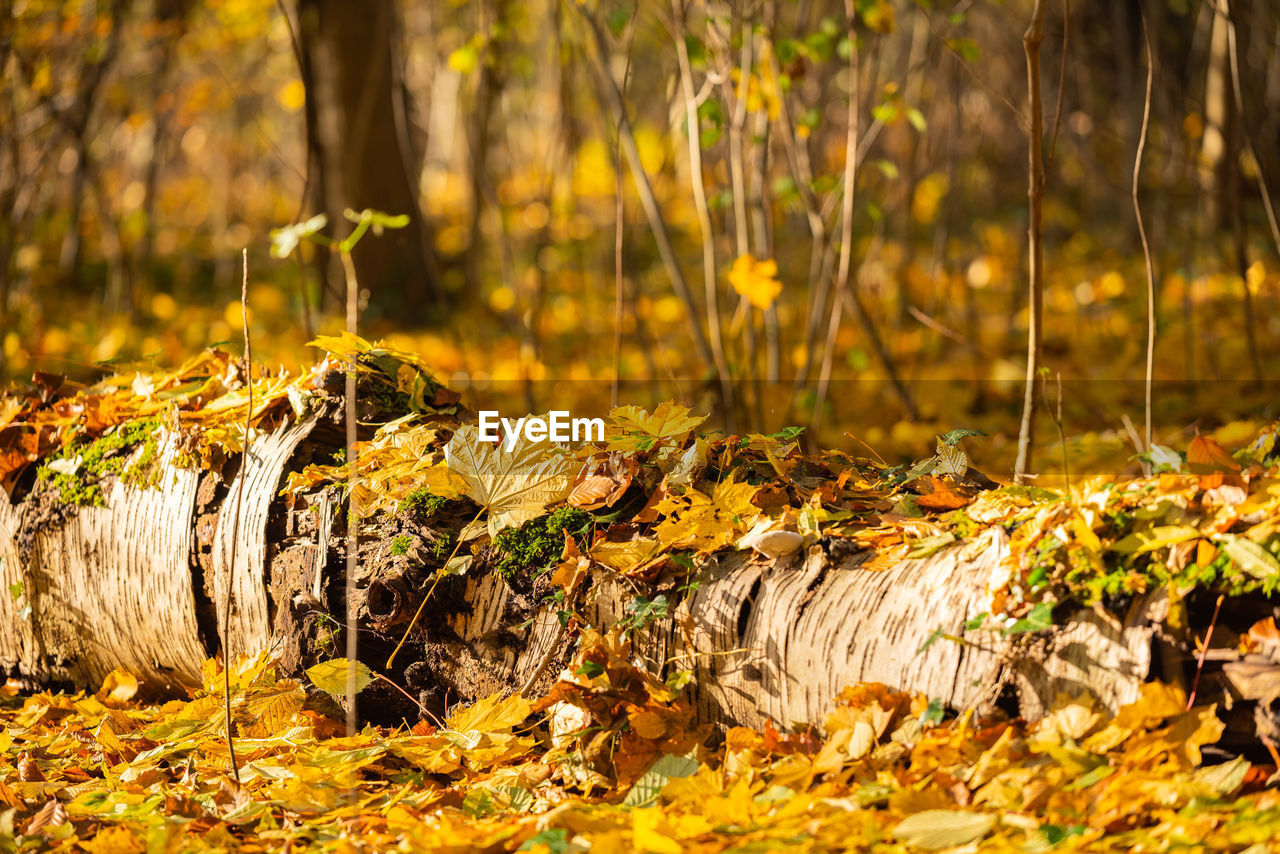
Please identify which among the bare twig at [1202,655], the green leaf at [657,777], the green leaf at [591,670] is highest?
the bare twig at [1202,655]

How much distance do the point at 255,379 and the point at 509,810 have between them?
0.96m

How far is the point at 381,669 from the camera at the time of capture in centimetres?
146

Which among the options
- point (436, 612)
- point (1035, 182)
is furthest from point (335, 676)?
point (1035, 182)

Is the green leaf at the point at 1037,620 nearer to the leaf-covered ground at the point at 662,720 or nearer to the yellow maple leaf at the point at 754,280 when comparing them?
the leaf-covered ground at the point at 662,720

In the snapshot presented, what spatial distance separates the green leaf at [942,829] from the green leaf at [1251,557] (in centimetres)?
36

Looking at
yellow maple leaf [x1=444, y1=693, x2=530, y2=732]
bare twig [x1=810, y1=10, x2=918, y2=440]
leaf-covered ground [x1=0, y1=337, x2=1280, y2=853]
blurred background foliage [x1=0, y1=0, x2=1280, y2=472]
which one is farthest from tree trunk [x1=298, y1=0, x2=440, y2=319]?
yellow maple leaf [x1=444, y1=693, x2=530, y2=732]

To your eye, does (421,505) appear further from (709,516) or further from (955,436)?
(955,436)

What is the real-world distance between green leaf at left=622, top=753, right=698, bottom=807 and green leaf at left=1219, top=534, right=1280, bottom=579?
2.10ft

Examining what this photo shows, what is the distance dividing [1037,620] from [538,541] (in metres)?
0.67

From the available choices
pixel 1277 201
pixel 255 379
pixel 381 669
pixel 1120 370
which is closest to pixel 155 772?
pixel 381 669

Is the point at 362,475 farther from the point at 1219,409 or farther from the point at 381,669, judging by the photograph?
the point at 1219,409

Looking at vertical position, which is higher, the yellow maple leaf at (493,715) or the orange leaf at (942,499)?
the orange leaf at (942,499)

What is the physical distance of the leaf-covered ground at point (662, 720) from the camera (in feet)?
3.17

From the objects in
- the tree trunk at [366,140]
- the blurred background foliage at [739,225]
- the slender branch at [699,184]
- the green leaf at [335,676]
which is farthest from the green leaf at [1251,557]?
the tree trunk at [366,140]
